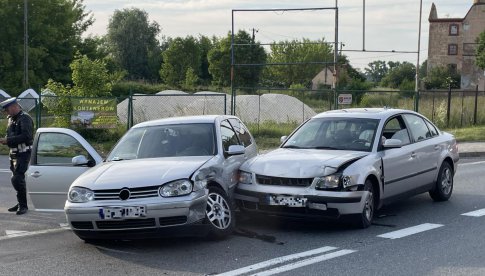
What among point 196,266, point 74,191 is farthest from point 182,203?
point 74,191

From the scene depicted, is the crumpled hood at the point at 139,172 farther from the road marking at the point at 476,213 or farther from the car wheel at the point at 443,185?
the car wheel at the point at 443,185

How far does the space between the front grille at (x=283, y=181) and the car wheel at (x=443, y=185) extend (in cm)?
317

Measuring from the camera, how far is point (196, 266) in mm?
6574

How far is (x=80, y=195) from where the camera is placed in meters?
7.36

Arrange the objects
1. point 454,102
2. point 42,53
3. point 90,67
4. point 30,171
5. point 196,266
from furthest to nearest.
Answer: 1. point 42,53
2. point 454,102
3. point 90,67
4. point 30,171
5. point 196,266

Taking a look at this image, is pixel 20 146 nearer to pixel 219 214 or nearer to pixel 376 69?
pixel 219 214

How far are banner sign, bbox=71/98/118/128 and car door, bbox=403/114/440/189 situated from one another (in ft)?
44.4

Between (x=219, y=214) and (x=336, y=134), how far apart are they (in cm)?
244

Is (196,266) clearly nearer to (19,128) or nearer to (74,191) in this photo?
(74,191)

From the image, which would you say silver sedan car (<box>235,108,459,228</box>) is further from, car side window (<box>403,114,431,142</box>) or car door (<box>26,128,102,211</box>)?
car door (<box>26,128,102,211</box>)

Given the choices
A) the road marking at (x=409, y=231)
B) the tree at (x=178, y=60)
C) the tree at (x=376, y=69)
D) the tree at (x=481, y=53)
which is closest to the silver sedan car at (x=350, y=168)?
the road marking at (x=409, y=231)

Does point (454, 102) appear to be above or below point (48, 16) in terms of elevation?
below

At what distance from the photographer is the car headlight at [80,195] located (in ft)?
23.9

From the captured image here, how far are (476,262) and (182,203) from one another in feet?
9.96
